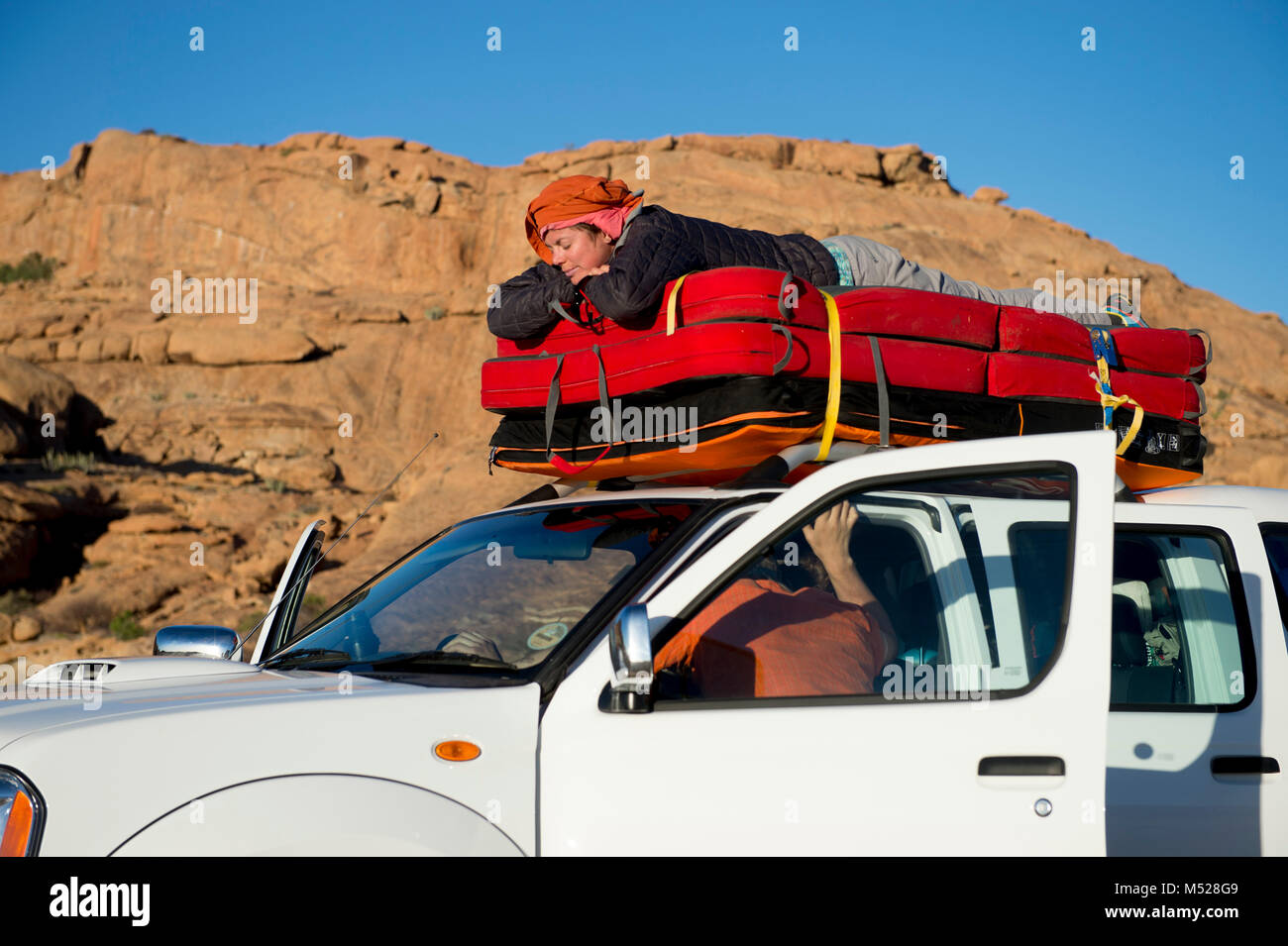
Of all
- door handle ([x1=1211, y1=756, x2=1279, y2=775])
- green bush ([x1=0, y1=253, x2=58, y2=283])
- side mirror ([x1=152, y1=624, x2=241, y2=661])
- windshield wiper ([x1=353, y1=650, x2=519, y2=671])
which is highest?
green bush ([x1=0, y1=253, x2=58, y2=283])

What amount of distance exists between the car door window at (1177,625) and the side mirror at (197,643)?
8.64 feet

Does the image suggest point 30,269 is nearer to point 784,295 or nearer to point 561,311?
point 561,311

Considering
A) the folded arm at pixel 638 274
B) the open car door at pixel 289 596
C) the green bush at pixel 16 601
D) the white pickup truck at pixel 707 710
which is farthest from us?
the green bush at pixel 16 601

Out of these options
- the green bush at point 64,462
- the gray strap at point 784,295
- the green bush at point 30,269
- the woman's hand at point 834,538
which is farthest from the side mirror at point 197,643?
the green bush at point 30,269

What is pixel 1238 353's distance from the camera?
30.8 metres

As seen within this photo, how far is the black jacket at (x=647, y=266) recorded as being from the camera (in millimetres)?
3398

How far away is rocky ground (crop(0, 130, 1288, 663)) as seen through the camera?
1930cm

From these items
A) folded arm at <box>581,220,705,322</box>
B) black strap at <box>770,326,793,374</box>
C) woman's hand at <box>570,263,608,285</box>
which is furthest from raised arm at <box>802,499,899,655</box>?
woman's hand at <box>570,263,608,285</box>

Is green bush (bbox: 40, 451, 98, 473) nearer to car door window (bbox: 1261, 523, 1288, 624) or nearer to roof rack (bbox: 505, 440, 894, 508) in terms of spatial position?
roof rack (bbox: 505, 440, 894, 508)

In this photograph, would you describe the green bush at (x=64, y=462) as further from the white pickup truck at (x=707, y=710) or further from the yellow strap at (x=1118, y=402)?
the yellow strap at (x=1118, y=402)

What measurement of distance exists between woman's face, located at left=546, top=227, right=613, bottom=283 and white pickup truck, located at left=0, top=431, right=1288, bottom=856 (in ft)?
2.92

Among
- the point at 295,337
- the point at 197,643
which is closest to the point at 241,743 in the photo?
the point at 197,643
